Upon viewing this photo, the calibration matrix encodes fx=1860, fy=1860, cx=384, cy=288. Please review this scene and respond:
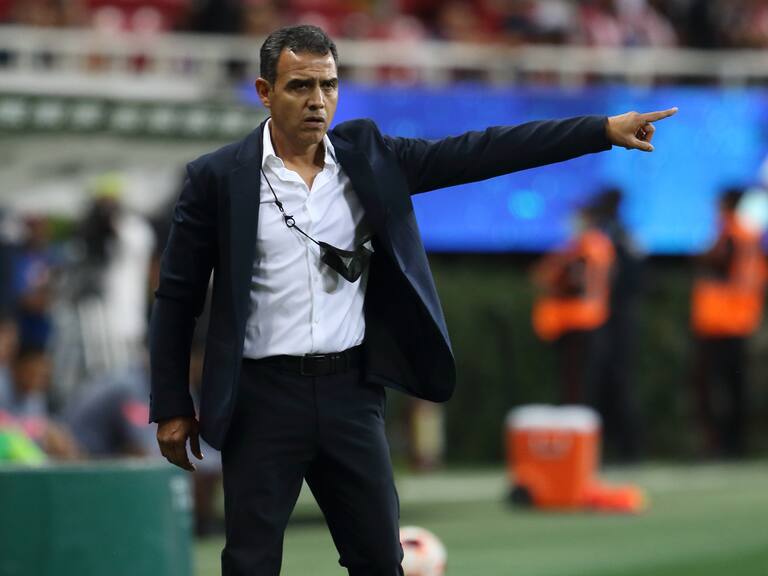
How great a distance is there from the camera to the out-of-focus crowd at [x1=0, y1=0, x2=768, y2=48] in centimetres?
1853

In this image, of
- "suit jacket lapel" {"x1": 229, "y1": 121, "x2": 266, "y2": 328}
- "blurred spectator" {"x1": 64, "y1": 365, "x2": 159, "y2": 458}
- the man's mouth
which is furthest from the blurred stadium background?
the man's mouth

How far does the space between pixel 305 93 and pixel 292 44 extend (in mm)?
160

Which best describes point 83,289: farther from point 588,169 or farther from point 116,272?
point 588,169

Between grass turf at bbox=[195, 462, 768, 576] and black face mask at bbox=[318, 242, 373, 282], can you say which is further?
grass turf at bbox=[195, 462, 768, 576]

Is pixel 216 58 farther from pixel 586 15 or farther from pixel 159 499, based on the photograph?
pixel 159 499

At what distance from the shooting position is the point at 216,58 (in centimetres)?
1797

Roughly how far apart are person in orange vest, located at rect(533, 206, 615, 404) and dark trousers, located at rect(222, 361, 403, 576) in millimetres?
10229

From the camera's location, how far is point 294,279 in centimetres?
576

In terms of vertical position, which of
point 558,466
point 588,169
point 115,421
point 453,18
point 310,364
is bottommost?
point 558,466

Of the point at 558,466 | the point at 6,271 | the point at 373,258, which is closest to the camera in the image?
the point at 373,258

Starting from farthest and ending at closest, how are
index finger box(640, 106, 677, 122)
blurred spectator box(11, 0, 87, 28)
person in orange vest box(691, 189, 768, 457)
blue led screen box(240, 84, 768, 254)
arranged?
blue led screen box(240, 84, 768, 254) → blurred spectator box(11, 0, 87, 28) → person in orange vest box(691, 189, 768, 457) → index finger box(640, 106, 677, 122)

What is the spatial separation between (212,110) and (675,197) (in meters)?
5.65

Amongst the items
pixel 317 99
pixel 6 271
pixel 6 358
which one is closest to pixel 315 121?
pixel 317 99

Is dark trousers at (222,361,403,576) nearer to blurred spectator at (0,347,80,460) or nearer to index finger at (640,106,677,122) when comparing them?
index finger at (640,106,677,122)
